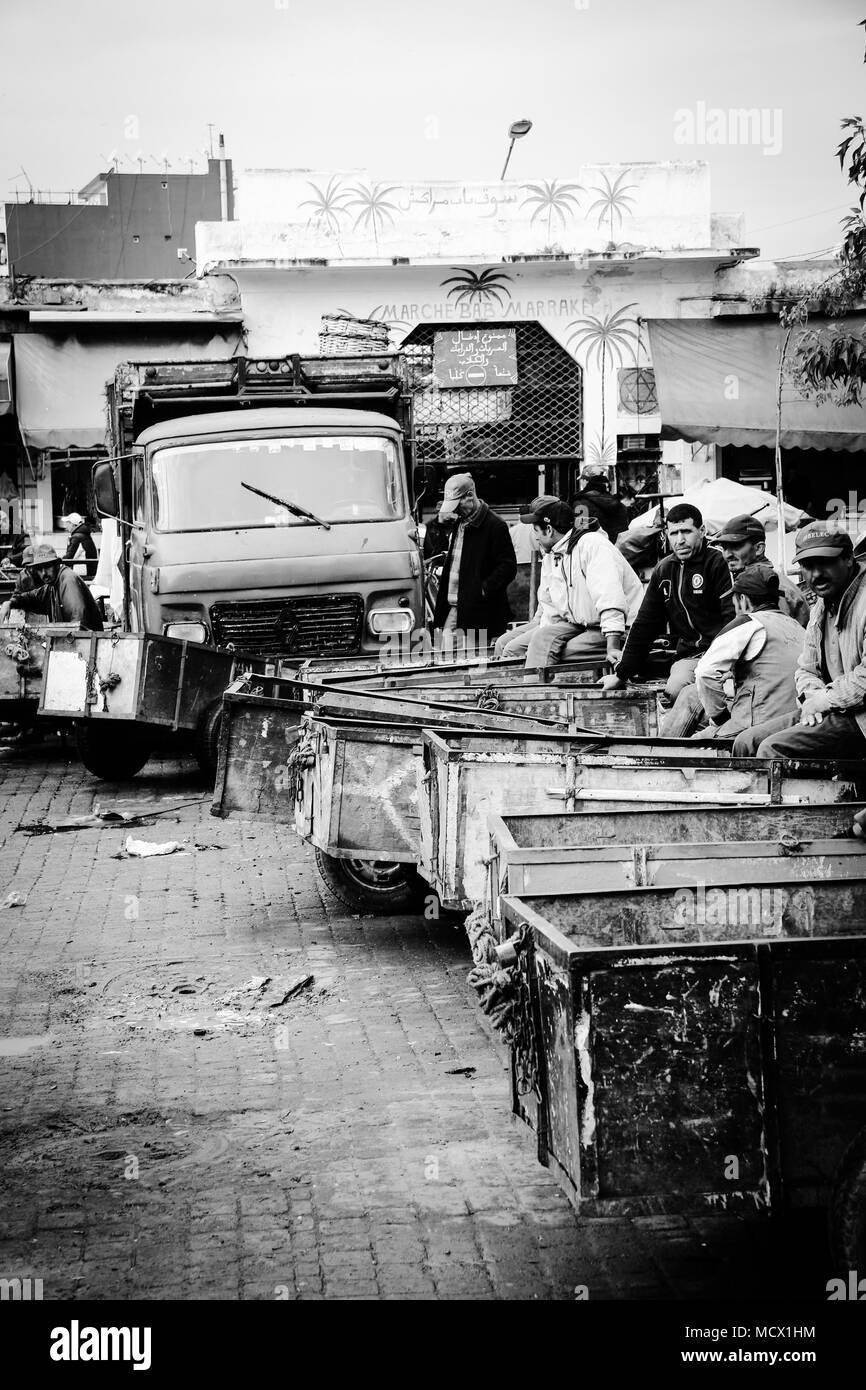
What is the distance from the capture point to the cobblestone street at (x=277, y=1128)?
12.5 feet

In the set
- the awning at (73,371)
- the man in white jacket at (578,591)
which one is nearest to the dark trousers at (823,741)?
the man in white jacket at (578,591)

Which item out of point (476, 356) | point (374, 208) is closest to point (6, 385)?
point (374, 208)

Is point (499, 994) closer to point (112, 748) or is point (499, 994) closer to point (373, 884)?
point (373, 884)

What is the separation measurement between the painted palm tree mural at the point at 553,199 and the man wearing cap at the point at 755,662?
12171mm

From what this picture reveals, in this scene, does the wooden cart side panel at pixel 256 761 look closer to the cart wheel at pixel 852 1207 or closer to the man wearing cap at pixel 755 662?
the man wearing cap at pixel 755 662

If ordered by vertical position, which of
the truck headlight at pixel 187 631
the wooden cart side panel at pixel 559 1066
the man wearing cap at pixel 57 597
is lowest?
the wooden cart side panel at pixel 559 1066

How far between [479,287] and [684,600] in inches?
417

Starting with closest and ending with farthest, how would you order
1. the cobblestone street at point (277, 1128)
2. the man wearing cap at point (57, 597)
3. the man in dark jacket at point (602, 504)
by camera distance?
1. the cobblestone street at point (277, 1128)
2. the man wearing cap at point (57, 597)
3. the man in dark jacket at point (602, 504)

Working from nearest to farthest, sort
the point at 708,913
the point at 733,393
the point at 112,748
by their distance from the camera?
the point at 708,913, the point at 112,748, the point at 733,393

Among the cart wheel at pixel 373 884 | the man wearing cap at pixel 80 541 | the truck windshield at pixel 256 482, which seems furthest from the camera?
the man wearing cap at pixel 80 541

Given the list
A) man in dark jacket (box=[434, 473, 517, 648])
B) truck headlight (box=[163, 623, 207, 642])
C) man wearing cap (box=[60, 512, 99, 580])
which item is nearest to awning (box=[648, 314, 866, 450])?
man in dark jacket (box=[434, 473, 517, 648])

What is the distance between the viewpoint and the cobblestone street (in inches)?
151

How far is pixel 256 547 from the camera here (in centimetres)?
1119

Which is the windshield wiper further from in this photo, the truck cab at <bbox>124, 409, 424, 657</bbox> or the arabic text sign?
the arabic text sign
